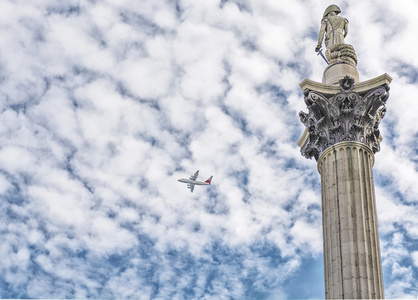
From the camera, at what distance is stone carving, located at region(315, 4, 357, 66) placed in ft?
114

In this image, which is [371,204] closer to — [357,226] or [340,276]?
[357,226]

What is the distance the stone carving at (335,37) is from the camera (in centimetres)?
Result: 3466

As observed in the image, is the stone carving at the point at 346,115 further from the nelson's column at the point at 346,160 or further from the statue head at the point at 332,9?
the statue head at the point at 332,9

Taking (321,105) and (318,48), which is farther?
(318,48)

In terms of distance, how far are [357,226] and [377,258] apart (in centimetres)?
161

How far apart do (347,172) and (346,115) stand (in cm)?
323

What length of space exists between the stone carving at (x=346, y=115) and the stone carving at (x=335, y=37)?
3052mm

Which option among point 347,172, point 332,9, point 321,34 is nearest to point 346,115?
point 347,172

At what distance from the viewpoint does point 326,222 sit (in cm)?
2894

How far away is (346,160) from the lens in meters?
30.3

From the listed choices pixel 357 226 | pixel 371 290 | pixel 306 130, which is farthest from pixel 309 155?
pixel 371 290

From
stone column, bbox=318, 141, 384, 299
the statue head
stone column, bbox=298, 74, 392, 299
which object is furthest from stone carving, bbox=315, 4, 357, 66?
stone column, bbox=318, 141, 384, 299

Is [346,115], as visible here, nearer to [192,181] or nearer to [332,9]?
[332,9]

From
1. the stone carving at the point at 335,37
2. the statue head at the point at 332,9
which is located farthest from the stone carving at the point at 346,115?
the statue head at the point at 332,9
